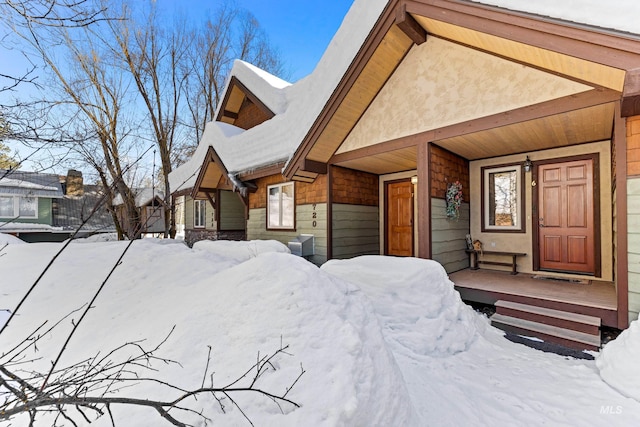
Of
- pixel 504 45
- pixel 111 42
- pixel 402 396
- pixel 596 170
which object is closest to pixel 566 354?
pixel 402 396

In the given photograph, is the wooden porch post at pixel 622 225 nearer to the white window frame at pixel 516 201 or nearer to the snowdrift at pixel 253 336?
the white window frame at pixel 516 201

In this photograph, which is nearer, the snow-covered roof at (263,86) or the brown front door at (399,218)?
the brown front door at (399,218)

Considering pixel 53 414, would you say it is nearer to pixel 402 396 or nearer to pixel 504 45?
pixel 402 396

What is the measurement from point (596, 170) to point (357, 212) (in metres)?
4.61

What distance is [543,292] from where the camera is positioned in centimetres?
431

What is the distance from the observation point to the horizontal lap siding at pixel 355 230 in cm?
689

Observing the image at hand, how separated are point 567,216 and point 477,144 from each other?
2144 millimetres

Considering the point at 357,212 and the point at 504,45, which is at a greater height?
the point at 504,45

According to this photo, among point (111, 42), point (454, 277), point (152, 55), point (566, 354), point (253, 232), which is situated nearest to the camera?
point (566, 354)

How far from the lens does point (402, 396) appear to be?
6.97 feet

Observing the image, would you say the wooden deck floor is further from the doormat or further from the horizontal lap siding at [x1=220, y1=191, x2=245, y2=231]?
the horizontal lap siding at [x1=220, y1=191, x2=245, y2=231]

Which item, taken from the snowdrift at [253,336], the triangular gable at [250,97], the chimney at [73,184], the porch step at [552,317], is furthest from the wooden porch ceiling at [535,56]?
the chimney at [73,184]

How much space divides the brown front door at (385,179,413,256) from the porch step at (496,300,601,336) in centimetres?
302

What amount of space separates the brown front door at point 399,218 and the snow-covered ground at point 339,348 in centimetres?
323
